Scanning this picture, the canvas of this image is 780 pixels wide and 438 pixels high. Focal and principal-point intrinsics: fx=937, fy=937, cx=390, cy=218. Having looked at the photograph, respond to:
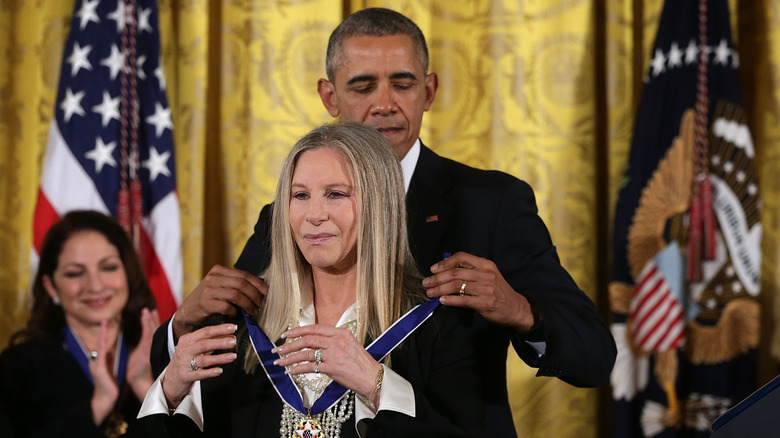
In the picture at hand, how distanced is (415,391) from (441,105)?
254 centimetres

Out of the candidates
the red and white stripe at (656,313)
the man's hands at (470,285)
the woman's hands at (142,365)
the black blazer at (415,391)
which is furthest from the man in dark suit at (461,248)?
the red and white stripe at (656,313)

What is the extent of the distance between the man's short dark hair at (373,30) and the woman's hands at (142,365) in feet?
5.20

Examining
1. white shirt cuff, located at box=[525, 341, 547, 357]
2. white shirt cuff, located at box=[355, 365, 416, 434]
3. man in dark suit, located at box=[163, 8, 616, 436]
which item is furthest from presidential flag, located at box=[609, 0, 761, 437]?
white shirt cuff, located at box=[355, 365, 416, 434]

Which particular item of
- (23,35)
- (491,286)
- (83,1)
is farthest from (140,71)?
(491,286)

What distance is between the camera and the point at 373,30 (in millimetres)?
2514

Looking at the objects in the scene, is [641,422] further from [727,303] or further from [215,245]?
[215,245]

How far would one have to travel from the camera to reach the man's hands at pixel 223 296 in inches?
78.8

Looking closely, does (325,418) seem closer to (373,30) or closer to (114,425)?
(373,30)

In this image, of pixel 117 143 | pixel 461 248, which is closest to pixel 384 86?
pixel 461 248

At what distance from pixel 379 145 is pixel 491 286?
43 cm

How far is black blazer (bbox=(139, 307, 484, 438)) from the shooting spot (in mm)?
1938

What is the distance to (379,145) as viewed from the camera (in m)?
2.08

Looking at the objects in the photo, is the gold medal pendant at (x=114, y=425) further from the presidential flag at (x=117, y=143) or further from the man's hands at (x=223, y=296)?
the man's hands at (x=223, y=296)

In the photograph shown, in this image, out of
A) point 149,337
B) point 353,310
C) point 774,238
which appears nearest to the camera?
point 353,310
